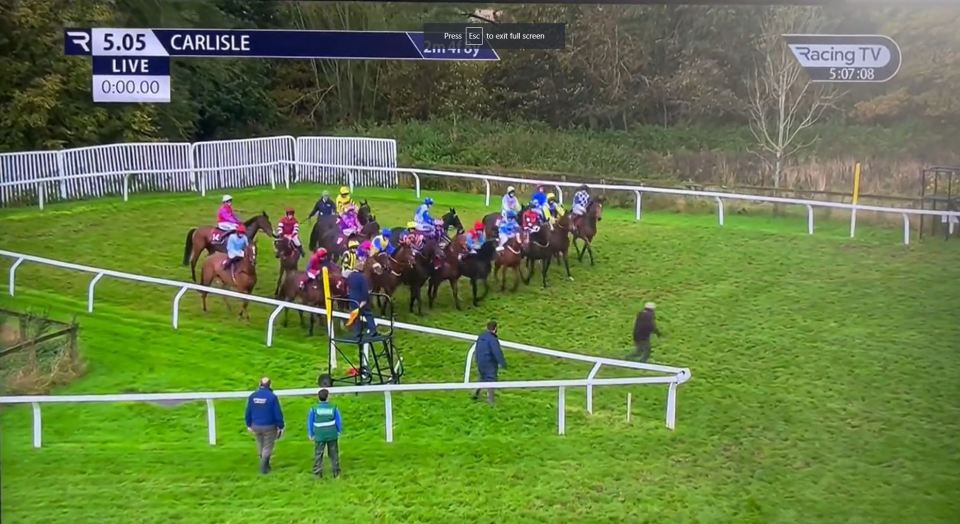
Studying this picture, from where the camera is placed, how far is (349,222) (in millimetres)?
7820

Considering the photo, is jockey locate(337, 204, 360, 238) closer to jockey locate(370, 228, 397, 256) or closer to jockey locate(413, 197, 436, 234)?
jockey locate(370, 228, 397, 256)

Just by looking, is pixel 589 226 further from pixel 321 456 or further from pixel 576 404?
pixel 321 456

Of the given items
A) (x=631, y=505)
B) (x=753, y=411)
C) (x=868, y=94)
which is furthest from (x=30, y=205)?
(x=868, y=94)

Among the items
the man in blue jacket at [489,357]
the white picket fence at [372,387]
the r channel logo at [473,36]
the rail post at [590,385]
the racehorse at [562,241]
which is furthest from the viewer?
the racehorse at [562,241]

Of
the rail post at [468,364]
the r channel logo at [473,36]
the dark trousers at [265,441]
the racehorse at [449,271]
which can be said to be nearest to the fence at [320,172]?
the racehorse at [449,271]

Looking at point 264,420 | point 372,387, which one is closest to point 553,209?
point 372,387

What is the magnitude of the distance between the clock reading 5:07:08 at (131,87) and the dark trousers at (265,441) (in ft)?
5.49

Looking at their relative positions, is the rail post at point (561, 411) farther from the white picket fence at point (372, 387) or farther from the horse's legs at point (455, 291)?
the horse's legs at point (455, 291)

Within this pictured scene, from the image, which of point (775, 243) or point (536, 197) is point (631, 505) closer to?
point (775, 243)

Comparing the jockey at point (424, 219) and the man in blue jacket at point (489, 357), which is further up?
the jockey at point (424, 219)

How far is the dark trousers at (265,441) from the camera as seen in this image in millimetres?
6137

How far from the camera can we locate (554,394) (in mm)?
6582

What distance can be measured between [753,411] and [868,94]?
1.60 metres

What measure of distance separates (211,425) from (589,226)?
2884mm
